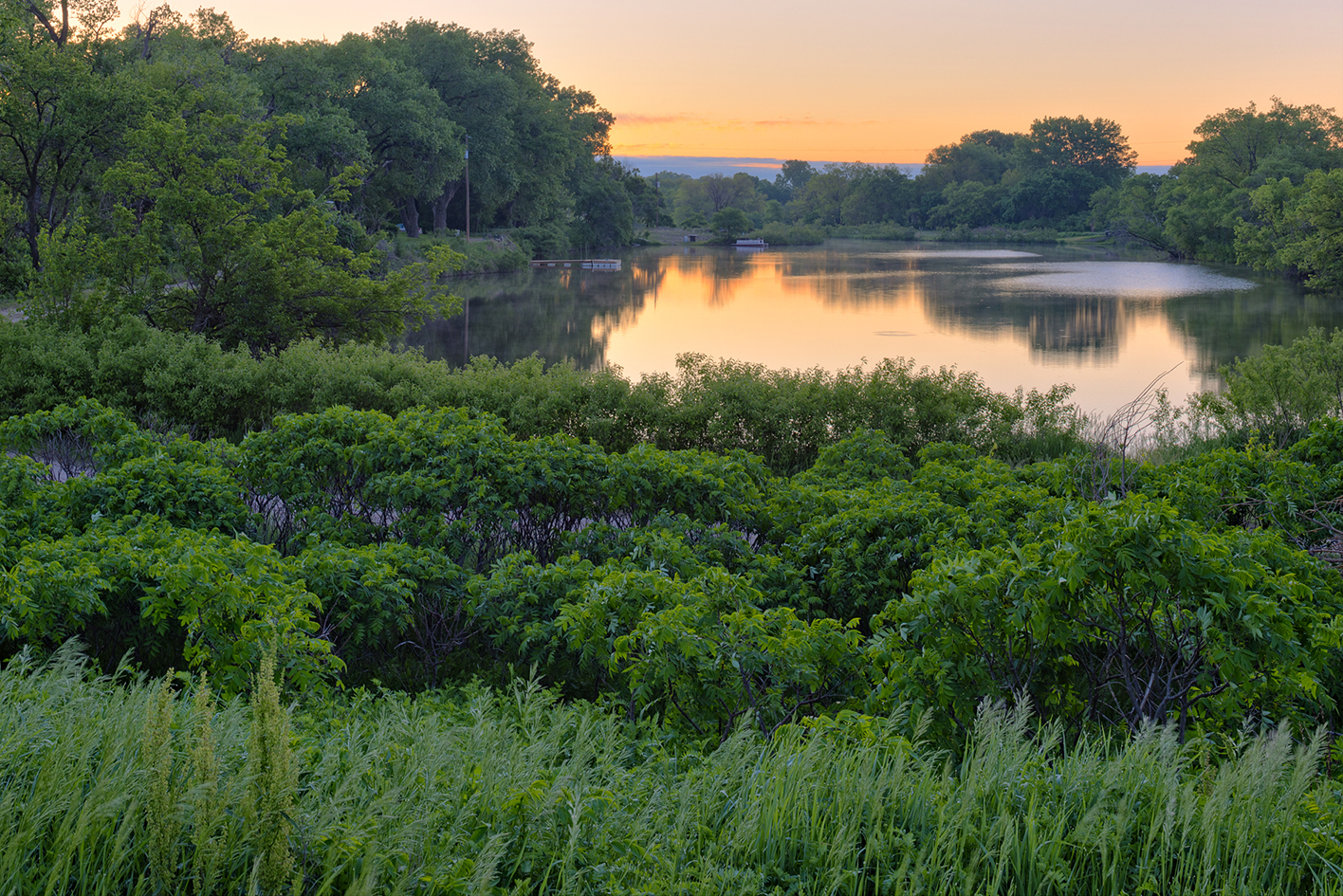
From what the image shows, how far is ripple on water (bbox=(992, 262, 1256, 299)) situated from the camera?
43594mm

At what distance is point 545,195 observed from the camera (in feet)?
228

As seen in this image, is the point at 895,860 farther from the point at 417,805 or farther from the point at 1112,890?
the point at 417,805

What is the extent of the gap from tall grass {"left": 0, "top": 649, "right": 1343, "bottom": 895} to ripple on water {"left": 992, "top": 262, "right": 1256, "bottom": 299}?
4236cm

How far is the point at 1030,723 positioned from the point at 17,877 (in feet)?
11.8

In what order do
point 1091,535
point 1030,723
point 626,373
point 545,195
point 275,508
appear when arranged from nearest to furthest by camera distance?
point 1091,535
point 1030,723
point 275,508
point 626,373
point 545,195

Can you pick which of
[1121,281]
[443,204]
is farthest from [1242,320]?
[443,204]

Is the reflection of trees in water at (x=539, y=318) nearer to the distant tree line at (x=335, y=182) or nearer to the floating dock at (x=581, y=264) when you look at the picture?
the distant tree line at (x=335, y=182)

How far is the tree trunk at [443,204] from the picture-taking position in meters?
61.5

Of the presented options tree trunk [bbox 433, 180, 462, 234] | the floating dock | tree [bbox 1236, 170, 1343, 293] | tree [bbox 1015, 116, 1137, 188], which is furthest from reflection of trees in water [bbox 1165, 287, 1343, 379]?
tree [bbox 1015, 116, 1137, 188]

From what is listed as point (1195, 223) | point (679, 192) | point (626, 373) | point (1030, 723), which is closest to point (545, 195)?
point (1195, 223)

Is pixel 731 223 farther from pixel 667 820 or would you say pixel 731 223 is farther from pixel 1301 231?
pixel 667 820

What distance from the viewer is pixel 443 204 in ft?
204

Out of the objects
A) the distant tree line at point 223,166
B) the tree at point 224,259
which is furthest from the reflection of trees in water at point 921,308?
the tree at point 224,259

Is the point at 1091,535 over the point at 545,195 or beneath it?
beneath
